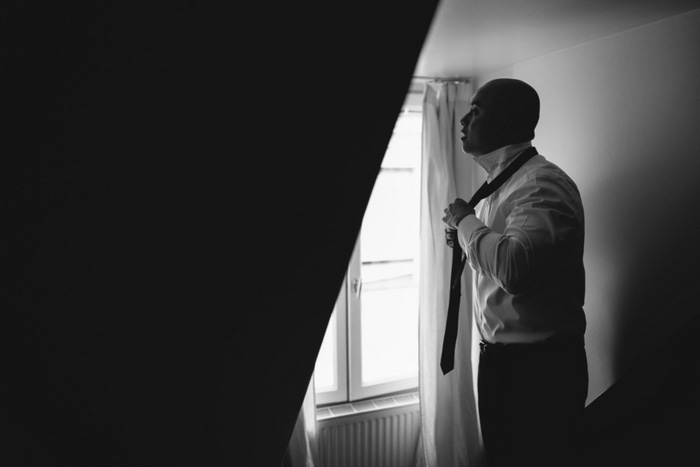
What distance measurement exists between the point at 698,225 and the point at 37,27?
1691 millimetres

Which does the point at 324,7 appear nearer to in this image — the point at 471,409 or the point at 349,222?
the point at 349,222

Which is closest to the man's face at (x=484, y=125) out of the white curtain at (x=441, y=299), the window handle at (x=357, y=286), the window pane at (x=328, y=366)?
the white curtain at (x=441, y=299)

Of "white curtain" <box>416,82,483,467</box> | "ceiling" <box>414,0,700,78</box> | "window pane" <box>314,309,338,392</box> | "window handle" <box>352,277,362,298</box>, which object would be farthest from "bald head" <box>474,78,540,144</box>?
"window pane" <box>314,309,338,392</box>

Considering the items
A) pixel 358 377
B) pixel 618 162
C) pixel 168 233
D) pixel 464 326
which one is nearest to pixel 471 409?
pixel 464 326

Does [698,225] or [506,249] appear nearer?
[506,249]

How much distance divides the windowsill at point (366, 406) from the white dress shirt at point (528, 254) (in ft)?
3.61

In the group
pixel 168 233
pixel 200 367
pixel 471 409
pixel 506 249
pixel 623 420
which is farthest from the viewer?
pixel 471 409

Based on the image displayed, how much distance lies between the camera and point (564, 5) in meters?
1.39

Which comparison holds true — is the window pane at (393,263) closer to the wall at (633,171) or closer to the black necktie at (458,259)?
the wall at (633,171)

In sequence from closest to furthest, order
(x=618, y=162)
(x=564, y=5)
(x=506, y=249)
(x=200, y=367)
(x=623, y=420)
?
(x=200, y=367)
(x=623, y=420)
(x=506, y=249)
(x=564, y=5)
(x=618, y=162)

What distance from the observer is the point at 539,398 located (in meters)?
1.42

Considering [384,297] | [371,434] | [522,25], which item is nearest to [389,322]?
[384,297]

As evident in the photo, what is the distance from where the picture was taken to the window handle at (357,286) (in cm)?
242

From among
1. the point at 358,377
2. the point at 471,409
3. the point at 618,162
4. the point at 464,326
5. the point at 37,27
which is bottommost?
the point at 471,409
